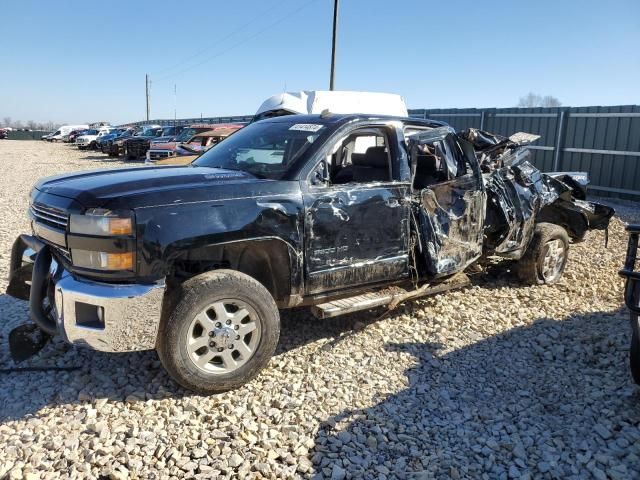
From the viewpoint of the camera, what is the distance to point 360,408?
3.47 metres

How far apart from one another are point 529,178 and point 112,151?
27645 mm

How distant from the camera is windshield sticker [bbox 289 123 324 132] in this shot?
4.33 meters

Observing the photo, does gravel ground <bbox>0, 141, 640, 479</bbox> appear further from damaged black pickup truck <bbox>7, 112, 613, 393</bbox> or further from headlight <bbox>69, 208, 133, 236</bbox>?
headlight <bbox>69, 208, 133, 236</bbox>

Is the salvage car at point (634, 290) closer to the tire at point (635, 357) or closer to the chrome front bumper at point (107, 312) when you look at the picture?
the tire at point (635, 357)

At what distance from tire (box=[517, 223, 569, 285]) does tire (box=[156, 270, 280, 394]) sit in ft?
11.6

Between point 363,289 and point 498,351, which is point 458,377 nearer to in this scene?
point 498,351

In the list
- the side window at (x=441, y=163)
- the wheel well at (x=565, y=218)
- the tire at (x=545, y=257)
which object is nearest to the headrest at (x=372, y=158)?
the side window at (x=441, y=163)

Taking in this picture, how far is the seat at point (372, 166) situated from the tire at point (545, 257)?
240 centimetres

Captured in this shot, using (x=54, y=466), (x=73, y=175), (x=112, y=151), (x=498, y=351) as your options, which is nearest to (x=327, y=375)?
(x=498, y=351)

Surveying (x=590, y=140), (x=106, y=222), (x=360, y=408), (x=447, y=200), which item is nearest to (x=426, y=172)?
(x=447, y=200)

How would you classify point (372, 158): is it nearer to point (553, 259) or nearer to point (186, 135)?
point (553, 259)

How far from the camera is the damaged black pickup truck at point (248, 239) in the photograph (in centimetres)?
326

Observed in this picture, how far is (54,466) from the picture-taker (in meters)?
2.85

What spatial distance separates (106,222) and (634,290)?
3.19 metres
